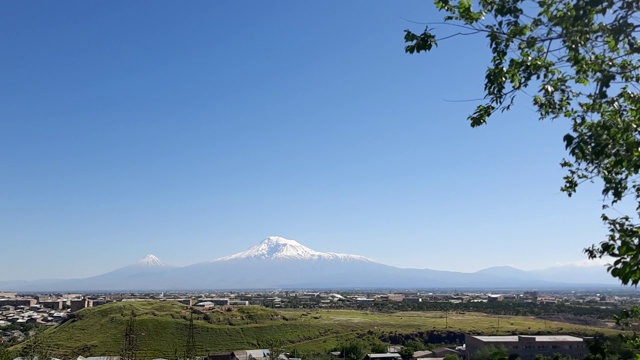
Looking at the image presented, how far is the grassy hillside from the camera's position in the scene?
50750 mm

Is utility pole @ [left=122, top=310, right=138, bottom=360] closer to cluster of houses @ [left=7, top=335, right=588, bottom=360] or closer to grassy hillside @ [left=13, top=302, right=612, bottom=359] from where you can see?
cluster of houses @ [left=7, top=335, right=588, bottom=360]

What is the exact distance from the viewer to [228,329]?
57.6 m

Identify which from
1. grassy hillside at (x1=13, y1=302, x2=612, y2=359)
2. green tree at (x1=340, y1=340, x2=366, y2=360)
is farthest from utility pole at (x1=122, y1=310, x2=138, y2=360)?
green tree at (x1=340, y1=340, x2=366, y2=360)

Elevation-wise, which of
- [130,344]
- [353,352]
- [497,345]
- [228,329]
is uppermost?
[130,344]

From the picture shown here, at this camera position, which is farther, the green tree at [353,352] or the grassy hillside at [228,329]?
the grassy hillside at [228,329]

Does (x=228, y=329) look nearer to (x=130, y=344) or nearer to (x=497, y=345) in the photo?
(x=497, y=345)

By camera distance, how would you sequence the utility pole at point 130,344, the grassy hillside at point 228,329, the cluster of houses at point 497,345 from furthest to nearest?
the grassy hillside at point 228,329 < the cluster of houses at point 497,345 < the utility pole at point 130,344

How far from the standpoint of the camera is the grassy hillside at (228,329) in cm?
5075

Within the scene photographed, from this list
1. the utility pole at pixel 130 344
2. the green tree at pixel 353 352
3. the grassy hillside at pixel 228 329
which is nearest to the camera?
the utility pole at pixel 130 344

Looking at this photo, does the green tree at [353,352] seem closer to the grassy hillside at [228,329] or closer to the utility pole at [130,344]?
the grassy hillside at [228,329]

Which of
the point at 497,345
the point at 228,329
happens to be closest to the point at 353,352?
the point at 497,345

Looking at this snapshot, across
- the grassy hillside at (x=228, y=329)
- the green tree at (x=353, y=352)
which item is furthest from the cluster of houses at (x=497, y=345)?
the grassy hillside at (x=228, y=329)

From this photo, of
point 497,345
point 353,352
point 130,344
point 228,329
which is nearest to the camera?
point 130,344

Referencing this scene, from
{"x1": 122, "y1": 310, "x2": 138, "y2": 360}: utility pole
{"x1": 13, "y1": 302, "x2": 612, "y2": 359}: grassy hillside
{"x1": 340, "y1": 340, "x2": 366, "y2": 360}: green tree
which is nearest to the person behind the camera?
{"x1": 122, "y1": 310, "x2": 138, "y2": 360}: utility pole
